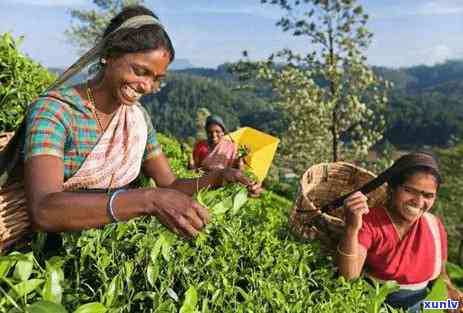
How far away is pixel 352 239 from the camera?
2.60 metres

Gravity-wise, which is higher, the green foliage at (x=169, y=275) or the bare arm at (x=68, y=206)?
the bare arm at (x=68, y=206)

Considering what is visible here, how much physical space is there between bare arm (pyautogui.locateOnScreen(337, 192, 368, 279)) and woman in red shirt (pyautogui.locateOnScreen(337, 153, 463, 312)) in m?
0.28

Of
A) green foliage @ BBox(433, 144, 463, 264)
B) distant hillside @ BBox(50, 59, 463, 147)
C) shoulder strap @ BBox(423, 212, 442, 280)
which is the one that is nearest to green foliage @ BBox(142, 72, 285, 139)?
distant hillside @ BBox(50, 59, 463, 147)

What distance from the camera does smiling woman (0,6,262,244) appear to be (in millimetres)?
1560

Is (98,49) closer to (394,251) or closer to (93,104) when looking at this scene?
(93,104)

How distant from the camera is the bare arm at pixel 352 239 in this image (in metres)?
2.48

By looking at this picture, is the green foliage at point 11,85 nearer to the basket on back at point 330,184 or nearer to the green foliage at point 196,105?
the basket on back at point 330,184

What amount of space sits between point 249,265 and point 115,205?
636 millimetres

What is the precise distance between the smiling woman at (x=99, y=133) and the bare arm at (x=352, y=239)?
2.65 feet

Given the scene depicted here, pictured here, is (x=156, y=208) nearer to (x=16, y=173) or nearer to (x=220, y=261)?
(x=220, y=261)

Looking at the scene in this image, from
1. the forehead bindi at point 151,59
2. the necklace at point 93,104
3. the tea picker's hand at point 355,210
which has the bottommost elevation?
the tea picker's hand at point 355,210

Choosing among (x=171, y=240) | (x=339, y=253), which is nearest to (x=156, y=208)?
(x=171, y=240)

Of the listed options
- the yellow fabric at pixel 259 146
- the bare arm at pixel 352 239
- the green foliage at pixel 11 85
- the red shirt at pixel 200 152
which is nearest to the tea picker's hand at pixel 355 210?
the bare arm at pixel 352 239

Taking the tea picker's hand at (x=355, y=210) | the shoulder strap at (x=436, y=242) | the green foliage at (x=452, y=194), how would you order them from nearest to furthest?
1. the tea picker's hand at (x=355, y=210)
2. the shoulder strap at (x=436, y=242)
3. the green foliage at (x=452, y=194)
